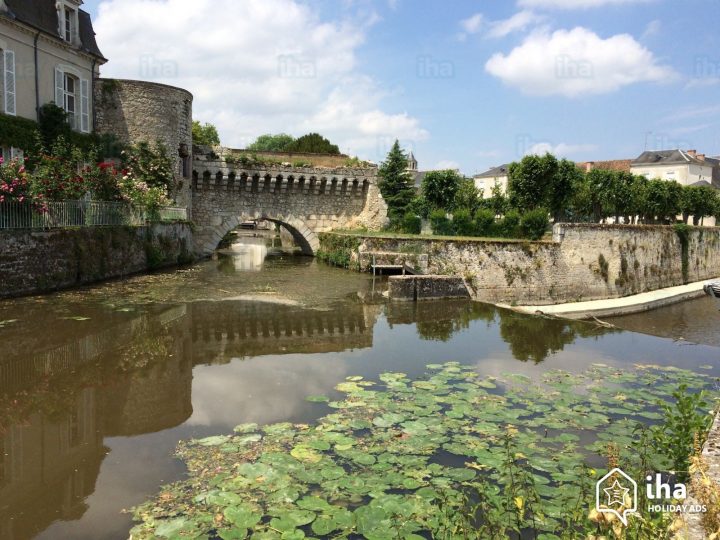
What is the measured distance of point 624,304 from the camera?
771 inches

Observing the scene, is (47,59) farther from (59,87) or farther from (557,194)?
(557,194)

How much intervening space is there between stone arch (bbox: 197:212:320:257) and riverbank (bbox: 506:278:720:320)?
35.6 feet

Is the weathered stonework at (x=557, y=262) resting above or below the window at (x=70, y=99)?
below

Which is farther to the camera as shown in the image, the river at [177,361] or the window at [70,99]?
the window at [70,99]

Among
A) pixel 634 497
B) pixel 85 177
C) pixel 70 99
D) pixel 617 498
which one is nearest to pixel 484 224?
pixel 85 177

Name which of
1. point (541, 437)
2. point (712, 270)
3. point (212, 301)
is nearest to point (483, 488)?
point (541, 437)

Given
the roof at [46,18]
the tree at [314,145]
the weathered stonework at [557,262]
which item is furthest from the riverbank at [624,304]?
the tree at [314,145]

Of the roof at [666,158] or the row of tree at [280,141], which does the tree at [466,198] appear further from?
the roof at [666,158]

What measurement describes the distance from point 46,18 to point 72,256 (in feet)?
28.8

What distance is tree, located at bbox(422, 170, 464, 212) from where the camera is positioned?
101 feet

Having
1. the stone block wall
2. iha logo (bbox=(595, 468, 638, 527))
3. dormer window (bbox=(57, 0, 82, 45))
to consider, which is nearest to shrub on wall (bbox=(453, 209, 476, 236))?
the stone block wall

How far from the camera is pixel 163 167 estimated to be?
20.0 meters

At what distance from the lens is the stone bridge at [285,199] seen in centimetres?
2327

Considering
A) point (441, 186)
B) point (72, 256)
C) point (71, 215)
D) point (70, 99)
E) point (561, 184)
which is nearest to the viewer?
point (72, 256)
